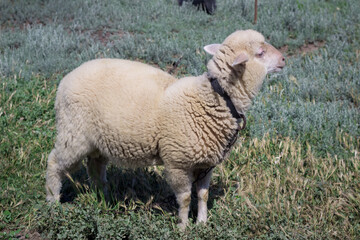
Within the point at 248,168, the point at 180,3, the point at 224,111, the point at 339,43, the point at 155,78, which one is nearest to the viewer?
the point at 224,111

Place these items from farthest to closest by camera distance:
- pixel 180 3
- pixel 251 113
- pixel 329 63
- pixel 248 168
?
pixel 180 3 → pixel 329 63 → pixel 251 113 → pixel 248 168

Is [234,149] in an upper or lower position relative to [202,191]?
lower

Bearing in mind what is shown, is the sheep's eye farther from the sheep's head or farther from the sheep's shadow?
the sheep's shadow

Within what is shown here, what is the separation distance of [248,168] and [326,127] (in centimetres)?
134

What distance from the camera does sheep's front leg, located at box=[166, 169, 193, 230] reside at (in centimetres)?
392

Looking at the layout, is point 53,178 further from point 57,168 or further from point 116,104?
point 116,104

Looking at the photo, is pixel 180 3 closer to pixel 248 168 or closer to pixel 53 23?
pixel 53 23

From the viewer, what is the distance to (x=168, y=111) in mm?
3879

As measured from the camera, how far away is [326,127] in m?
5.72

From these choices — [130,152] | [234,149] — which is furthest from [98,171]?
[234,149]

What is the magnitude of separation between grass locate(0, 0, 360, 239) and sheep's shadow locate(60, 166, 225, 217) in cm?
2

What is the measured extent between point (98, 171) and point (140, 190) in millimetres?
499

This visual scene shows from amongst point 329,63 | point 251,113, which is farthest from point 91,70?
point 329,63

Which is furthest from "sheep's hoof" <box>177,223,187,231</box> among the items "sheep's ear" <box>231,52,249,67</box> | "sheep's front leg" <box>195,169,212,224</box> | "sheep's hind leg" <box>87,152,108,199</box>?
"sheep's ear" <box>231,52,249,67</box>
